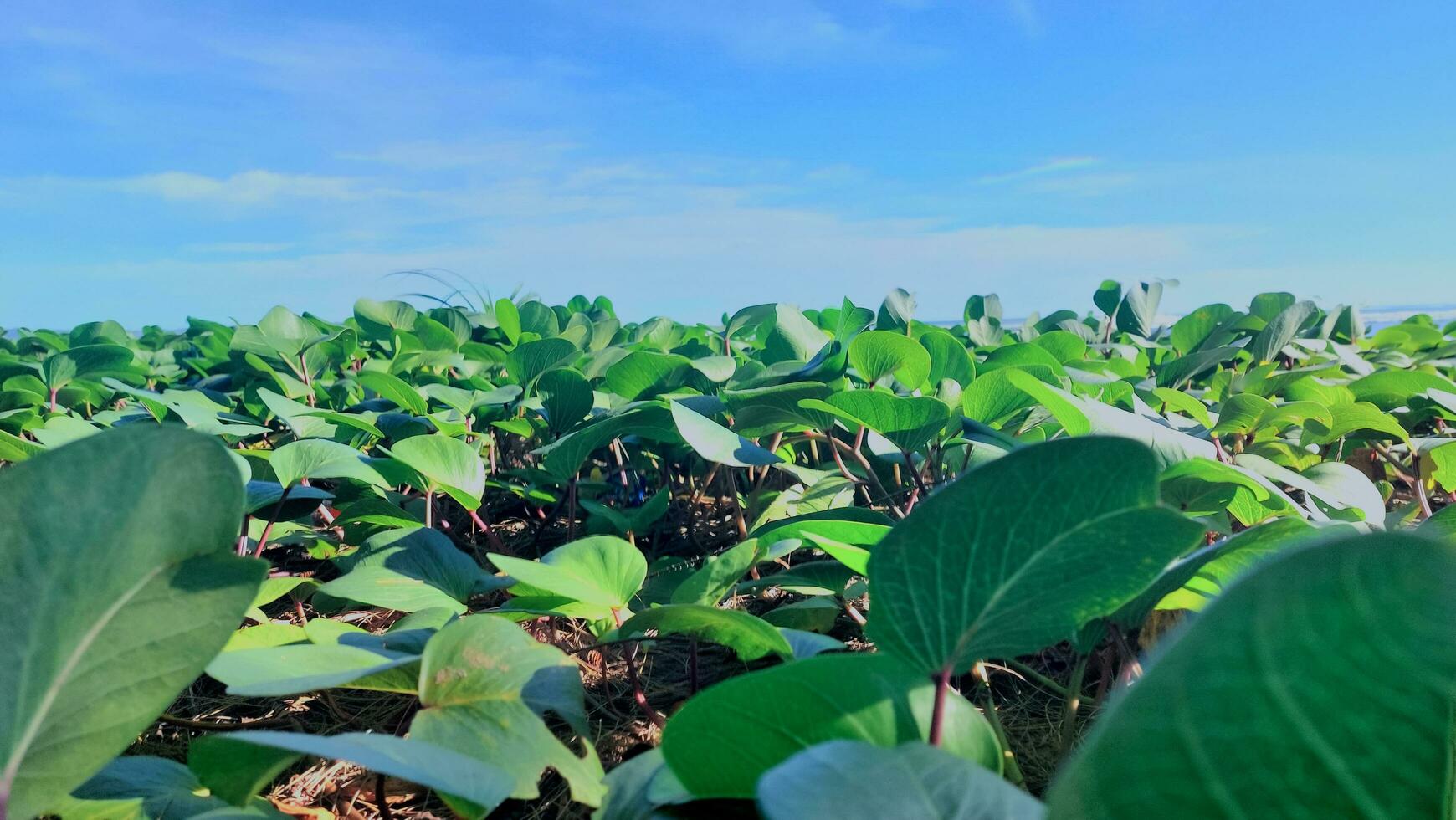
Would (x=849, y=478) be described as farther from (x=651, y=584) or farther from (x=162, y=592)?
(x=162, y=592)

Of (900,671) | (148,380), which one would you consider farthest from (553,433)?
(148,380)

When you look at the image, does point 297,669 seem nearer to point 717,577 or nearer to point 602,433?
point 717,577

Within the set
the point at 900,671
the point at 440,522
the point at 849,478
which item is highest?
the point at 900,671

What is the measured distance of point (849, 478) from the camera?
1.28m

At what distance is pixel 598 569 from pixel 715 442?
239 mm

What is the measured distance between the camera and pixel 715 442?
99 centimetres

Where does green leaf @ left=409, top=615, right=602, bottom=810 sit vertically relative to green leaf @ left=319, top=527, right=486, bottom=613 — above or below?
above

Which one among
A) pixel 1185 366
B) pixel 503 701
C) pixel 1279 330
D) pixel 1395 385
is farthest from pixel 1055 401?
pixel 1279 330

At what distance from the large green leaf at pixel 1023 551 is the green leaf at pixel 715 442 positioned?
50cm

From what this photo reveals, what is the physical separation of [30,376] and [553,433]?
1.34 m

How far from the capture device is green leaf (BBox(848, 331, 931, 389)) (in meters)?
1.19

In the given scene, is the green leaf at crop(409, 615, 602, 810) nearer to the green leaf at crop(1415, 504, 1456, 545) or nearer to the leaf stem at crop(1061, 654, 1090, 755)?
the leaf stem at crop(1061, 654, 1090, 755)

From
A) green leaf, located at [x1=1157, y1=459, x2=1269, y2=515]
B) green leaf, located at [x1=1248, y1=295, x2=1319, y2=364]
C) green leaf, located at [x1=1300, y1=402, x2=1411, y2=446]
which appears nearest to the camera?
green leaf, located at [x1=1157, y1=459, x2=1269, y2=515]

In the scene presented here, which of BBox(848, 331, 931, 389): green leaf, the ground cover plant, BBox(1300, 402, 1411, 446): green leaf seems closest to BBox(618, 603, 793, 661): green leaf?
the ground cover plant
